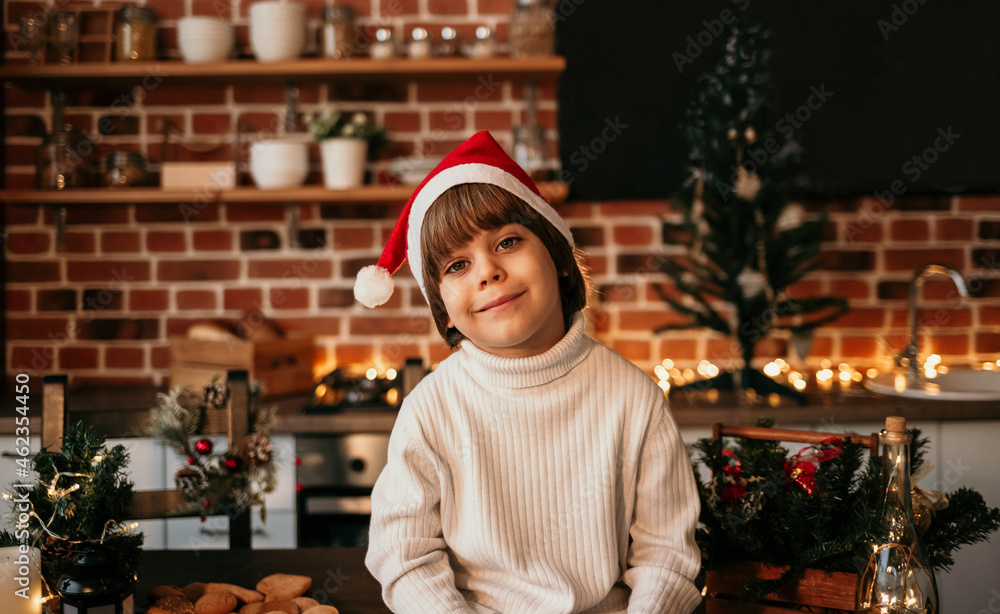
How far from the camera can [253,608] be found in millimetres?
868

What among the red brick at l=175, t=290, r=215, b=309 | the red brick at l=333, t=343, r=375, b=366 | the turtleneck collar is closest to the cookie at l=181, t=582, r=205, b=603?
the turtleneck collar

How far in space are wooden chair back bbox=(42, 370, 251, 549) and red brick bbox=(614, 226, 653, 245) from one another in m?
1.37

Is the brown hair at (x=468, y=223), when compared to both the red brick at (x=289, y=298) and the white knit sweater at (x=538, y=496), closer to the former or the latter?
the white knit sweater at (x=538, y=496)

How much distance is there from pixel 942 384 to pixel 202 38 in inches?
89.8

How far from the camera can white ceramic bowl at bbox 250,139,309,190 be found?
6.97 feet

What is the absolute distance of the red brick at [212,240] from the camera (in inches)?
92.7

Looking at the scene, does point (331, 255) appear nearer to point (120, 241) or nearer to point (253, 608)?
point (120, 241)

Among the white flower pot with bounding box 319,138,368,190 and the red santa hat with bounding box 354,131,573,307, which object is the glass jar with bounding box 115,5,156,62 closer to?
the white flower pot with bounding box 319,138,368,190

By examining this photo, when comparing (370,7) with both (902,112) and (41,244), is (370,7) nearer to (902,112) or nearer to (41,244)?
(41,244)

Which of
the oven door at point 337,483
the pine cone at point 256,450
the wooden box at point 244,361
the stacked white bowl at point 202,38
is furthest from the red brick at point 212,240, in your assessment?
the pine cone at point 256,450

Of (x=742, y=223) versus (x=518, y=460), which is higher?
(x=742, y=223)

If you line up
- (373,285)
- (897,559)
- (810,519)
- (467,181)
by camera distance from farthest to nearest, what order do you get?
(373,285)
(467,181)
(810,519)
(897,559)

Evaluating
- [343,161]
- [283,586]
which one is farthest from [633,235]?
[283,586]

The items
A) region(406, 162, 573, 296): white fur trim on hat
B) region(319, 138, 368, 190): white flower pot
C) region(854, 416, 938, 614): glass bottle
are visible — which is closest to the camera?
region(854, 416, 938, 614): glass bottle
